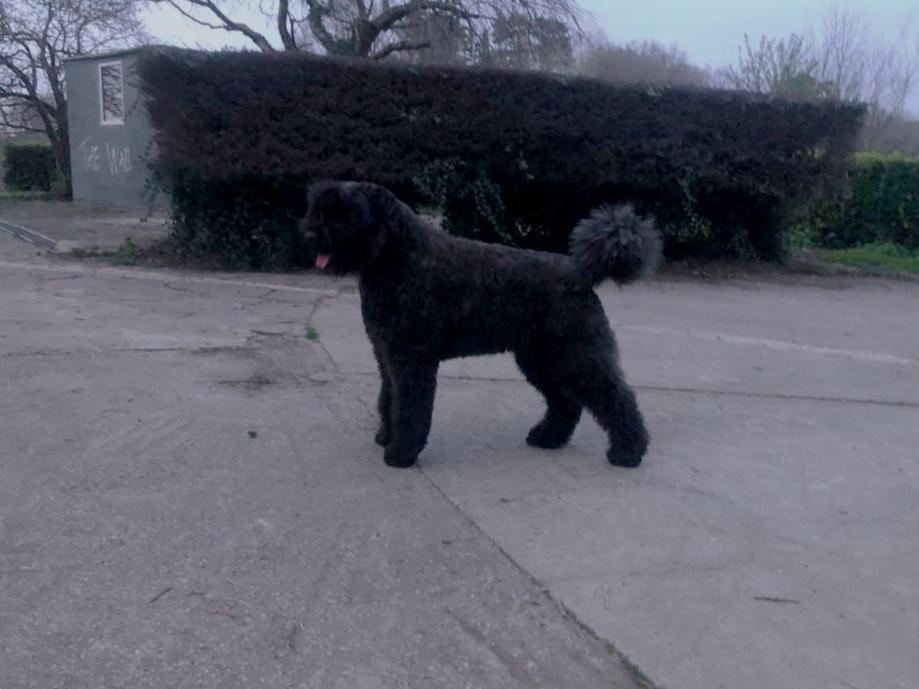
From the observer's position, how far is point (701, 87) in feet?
47.0

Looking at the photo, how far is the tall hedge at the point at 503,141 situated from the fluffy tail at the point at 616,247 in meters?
6.99

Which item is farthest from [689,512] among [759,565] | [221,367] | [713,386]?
[221,367]

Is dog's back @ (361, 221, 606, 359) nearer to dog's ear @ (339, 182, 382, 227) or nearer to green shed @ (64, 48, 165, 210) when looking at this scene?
dog's ear @ (339, 182, 382, 227)

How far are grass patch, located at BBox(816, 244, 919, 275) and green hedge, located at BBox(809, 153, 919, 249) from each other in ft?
1.11

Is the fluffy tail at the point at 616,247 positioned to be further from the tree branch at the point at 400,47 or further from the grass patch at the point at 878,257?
the tree branch at the point at 400,47

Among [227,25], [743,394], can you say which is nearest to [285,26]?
[227,25]

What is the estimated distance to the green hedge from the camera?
61.3 ft

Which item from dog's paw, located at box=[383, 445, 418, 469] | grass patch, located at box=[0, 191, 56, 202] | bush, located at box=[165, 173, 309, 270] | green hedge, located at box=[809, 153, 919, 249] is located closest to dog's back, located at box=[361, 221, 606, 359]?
dog's paw, located at box=[383, 445, 418, 469]

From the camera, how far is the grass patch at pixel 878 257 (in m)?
17.0

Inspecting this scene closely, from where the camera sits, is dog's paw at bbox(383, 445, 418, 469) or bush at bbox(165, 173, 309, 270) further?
bush at bbox(165, 173, 309, 270)

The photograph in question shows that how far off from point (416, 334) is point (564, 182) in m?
8.43

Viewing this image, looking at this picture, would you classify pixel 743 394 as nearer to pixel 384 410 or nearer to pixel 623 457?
pixel 623 457

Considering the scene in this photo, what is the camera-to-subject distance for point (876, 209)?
62.2ft

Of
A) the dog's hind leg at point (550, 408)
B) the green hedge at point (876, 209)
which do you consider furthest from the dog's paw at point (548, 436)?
the green hedge at point (876, 209)
